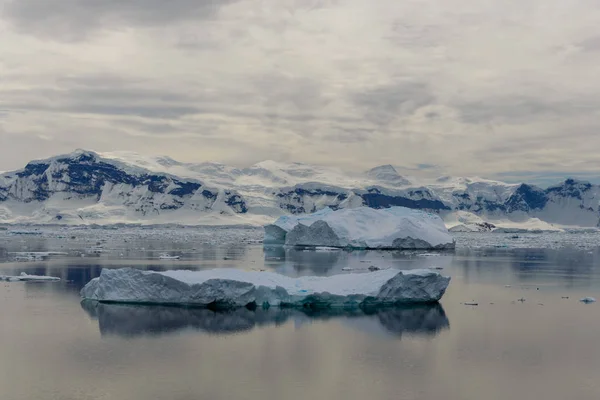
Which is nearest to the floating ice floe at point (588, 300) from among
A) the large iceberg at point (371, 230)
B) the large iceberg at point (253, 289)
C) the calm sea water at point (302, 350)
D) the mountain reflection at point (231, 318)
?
the calm sea water at point (302, 350)

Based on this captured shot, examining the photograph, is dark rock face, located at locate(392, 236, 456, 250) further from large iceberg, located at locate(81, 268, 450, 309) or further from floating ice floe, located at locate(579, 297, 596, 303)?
large iceberg, located at locate(81, 268, 450, 309)

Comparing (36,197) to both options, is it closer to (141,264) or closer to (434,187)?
(434,187)

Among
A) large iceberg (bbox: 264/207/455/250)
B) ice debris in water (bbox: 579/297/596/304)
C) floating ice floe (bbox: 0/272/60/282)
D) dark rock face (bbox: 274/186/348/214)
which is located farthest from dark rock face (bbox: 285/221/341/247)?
dark rock face (bbox: 274/186/348/214)

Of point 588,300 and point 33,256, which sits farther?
point 33,256

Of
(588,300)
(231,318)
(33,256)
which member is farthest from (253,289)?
(33,256)

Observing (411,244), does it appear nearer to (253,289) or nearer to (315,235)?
(315,235)

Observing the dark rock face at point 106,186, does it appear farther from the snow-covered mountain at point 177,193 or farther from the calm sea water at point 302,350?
the calm sea water at point 302,350
